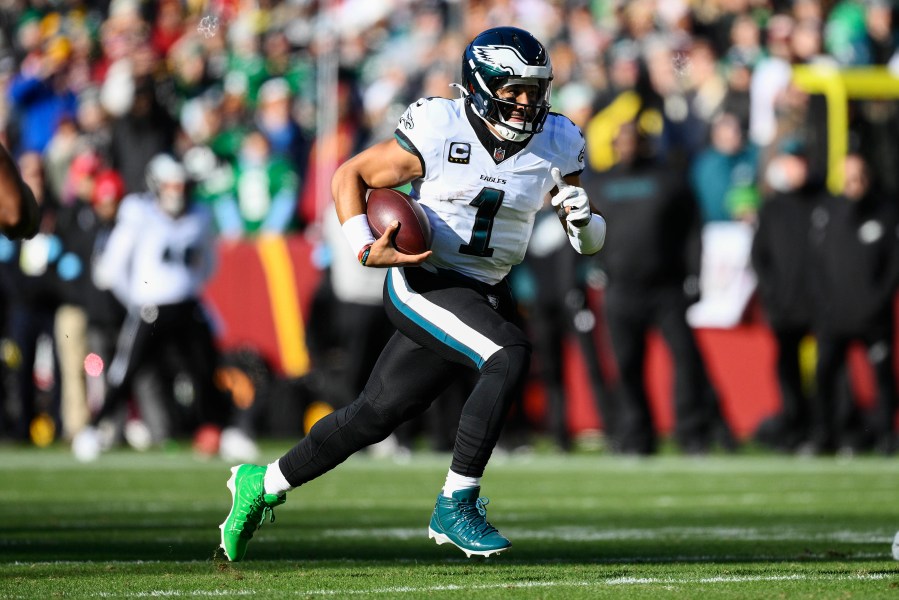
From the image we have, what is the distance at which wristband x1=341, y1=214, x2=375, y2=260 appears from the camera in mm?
5730

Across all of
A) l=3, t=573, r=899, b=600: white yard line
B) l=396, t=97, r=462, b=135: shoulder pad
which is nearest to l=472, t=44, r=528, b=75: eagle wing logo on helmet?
l=396, t=97, r=462, b=135: shoulder pad

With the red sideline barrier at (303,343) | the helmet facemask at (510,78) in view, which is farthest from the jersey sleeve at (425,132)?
the red sideline barrier at (303,343)

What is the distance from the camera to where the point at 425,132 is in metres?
5.94

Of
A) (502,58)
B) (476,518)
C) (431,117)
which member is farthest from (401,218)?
(476,518)

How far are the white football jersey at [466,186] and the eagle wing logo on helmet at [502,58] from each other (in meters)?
0.21

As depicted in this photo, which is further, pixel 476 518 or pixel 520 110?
pixel 520 110

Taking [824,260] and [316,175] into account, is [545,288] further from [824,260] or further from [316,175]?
[316,175]

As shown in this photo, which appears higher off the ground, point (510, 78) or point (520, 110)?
point (510, 78)

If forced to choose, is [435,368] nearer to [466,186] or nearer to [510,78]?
[466,186]

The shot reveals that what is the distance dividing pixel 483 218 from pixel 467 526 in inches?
43.4

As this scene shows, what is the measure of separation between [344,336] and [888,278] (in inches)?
153

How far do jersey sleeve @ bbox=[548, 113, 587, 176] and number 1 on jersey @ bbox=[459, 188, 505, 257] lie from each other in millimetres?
286

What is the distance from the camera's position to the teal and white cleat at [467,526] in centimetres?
548

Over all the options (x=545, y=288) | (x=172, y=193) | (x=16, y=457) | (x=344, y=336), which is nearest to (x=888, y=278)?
(x=545, y=288)
